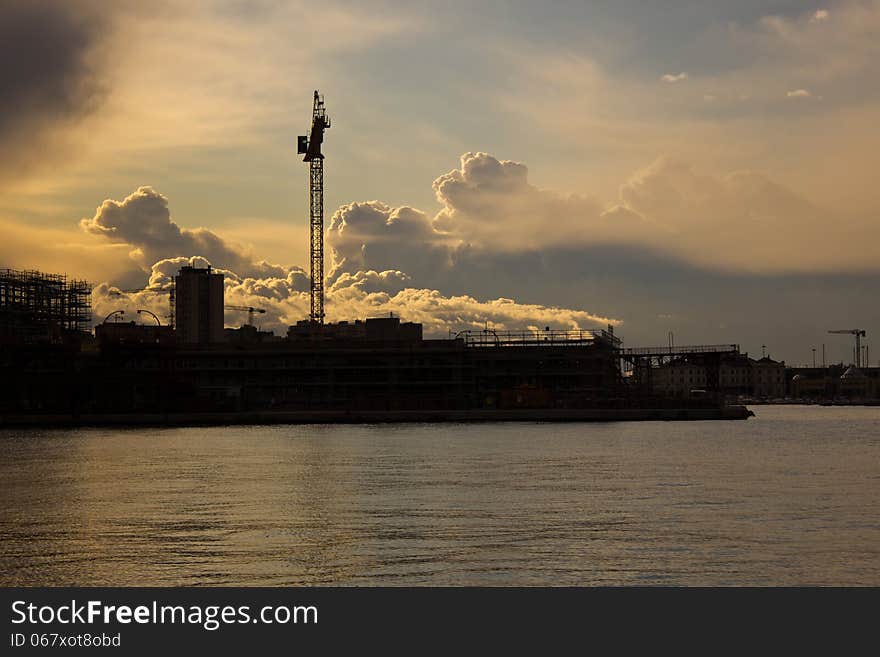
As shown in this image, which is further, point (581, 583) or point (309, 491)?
point (309, 491)

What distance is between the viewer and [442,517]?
57.0 m

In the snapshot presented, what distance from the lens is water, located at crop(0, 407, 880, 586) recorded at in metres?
42.7

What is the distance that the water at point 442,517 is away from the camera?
42.7 meters
